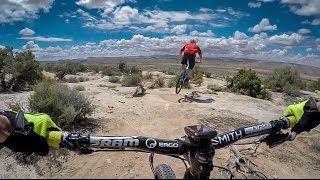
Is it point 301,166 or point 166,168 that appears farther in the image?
point 301,166

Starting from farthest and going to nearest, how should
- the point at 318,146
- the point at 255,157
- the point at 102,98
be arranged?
the point at 102,98, the point at 318,146, the point at 255,157

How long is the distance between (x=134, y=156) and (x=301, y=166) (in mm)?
2862

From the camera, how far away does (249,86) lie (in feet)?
47.9

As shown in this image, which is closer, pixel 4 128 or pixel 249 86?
pixel 4 128

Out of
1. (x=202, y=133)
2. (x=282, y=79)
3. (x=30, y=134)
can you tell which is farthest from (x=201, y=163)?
(x=282, y=79)

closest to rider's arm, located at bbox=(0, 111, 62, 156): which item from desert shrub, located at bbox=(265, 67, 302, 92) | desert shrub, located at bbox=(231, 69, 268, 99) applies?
desert shrub, located at bbox=(231, 69, 268, 99)

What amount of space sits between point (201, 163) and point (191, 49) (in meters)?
9.73

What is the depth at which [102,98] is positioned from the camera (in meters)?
10.8

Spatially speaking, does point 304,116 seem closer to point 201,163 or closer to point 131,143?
point 201,163

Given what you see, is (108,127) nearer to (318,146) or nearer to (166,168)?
(318,146)

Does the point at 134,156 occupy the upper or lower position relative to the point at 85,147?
lower

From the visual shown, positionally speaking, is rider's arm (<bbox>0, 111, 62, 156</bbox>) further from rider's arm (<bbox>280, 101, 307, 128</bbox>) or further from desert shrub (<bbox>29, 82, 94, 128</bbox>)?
desert shrub (<bbox>29, 82, 94, 128</bbox>)

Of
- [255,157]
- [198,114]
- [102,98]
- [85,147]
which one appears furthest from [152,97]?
[85,147]

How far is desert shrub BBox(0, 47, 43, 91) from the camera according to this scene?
13195 millimetres
